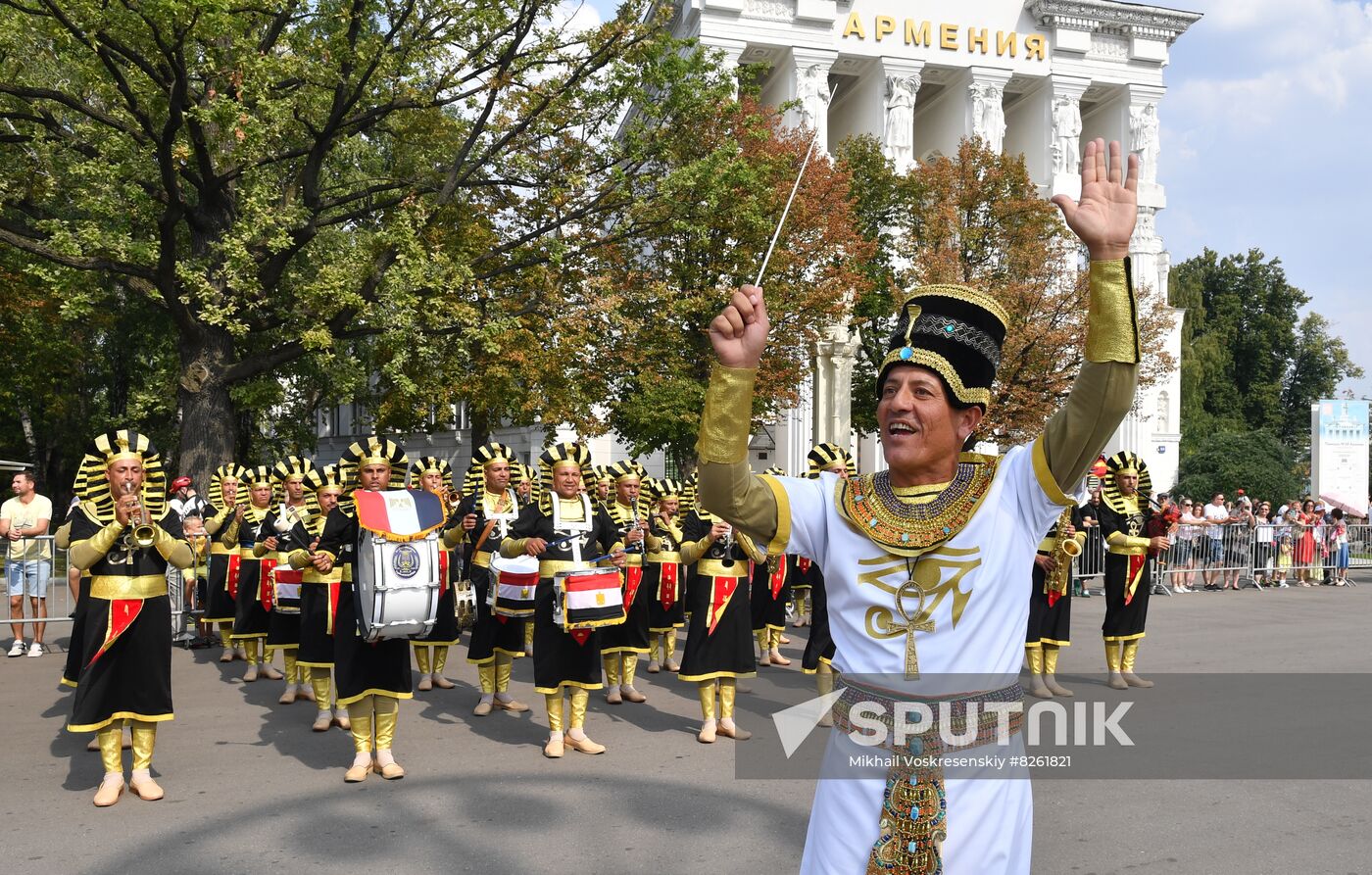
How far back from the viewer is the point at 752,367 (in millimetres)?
2654

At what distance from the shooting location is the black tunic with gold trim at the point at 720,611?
834cm

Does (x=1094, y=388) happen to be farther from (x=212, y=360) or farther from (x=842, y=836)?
(x=212, y=360)

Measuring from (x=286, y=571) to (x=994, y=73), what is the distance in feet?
138

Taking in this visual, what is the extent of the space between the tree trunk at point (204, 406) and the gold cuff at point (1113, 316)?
16.0 meters

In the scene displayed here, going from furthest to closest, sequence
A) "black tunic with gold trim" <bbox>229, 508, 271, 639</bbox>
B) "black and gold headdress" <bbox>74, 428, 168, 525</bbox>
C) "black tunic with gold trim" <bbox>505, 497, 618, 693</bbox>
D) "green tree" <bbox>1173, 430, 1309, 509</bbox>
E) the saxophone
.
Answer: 1. "green tree" <bbox>1173, 430, 1309, 509</bbox>
2. "black tunic with gold trim" <bbox>229, 508, 271, 639</bbox>
3. the saxophone
4. "black tunic with gold trim" <bbox>505, 497, 618, 693</bbox>
5. "black and gold headdress" <bbox>74, 428, 168, 525</bbox>

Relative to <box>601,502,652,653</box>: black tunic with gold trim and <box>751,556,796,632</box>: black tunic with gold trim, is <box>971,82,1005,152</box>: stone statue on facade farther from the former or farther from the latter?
<box>601,502,652,653</box>: black tunic with gold trim

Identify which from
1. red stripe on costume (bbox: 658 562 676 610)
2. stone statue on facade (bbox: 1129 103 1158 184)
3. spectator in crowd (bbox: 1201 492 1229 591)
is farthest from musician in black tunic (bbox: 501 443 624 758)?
stone statue on facade (bbox: 1129 103 1158 184)

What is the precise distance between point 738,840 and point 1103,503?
6.43 meters

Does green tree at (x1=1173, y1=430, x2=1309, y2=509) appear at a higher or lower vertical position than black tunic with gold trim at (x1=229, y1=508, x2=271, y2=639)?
higher

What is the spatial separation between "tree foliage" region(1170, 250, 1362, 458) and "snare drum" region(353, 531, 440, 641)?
6044 centimetres

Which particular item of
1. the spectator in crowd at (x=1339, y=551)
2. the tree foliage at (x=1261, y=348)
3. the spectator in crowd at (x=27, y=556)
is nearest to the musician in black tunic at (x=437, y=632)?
the spectator in crowd at (x=27, y=556)

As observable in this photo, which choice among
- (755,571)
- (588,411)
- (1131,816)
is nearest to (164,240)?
(588,411)

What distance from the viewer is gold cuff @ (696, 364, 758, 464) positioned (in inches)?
104

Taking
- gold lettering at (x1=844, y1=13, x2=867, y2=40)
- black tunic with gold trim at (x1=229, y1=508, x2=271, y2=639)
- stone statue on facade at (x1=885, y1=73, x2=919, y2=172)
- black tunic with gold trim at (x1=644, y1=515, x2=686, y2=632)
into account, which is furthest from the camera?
gold lettering at (x1=844, y1=13, x2=867, y2=40)
